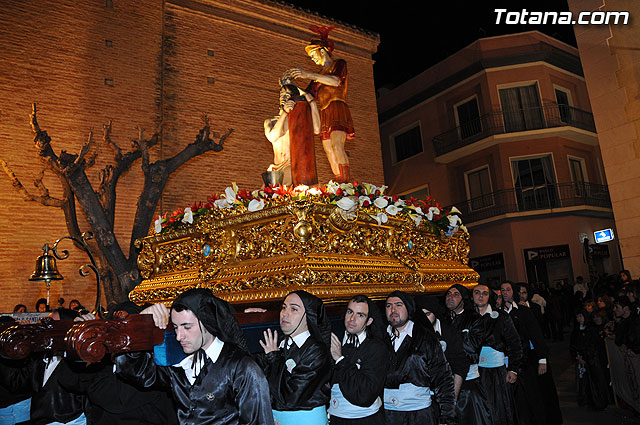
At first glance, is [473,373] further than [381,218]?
Yes

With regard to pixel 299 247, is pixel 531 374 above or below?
below

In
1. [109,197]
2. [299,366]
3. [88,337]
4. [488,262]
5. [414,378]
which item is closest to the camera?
[88,337]

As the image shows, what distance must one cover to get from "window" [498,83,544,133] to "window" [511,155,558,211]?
126 cm

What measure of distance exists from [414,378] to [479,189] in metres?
16.2

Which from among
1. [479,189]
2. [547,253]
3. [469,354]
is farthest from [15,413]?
[479,189]

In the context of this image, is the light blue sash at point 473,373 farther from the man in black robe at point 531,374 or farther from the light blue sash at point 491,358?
the man in black robe at point 531,374

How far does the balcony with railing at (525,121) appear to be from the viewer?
17844mm

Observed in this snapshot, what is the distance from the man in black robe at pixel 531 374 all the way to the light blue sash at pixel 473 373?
3.65ft

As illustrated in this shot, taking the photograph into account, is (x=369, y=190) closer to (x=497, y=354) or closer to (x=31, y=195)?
(x=497, y=354)

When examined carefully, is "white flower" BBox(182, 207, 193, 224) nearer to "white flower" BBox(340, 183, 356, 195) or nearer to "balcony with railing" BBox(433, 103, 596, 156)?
"white flower" BBox(340, 183, 356, 195)

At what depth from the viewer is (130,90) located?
11766mm

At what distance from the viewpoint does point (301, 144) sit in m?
5.14

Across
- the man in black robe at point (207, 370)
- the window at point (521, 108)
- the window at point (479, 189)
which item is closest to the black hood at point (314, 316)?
the man in black robe at point (207, 370)

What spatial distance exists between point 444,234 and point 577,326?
351cm
